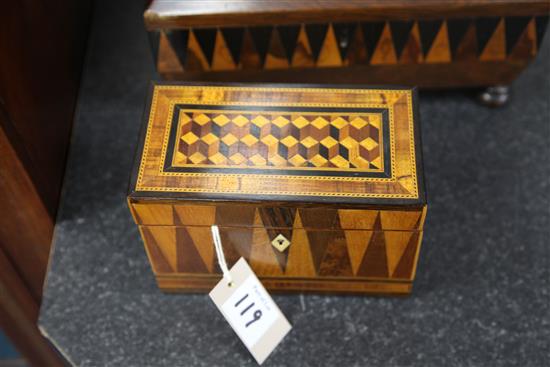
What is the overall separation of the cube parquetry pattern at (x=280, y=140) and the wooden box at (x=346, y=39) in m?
0.16

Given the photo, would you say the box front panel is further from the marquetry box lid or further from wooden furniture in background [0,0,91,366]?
wooden furniture in background [0,0,91,366]

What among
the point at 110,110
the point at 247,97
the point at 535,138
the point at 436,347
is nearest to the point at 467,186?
the point at 535,138

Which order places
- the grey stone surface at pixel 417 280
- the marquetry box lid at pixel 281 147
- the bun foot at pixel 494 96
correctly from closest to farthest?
the marquetry box lid at pixel 281 147 → the grey stone surface at pixel 417 280 → the bun foot at pixel 494 96

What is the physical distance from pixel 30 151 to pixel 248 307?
33cm

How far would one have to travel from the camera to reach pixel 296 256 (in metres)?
0.92

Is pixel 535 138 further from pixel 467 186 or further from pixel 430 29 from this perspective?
pixel 430 29

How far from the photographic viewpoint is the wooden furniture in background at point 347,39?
1.00 metres

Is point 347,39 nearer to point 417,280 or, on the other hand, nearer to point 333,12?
point 333,12

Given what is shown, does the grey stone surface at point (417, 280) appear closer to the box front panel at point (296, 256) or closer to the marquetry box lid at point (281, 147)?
the box front panel at point (296, 256)

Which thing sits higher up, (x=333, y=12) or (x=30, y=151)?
(x=333, y=12)

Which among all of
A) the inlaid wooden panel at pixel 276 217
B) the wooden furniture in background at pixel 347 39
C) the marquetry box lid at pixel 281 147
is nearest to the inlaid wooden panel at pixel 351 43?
the wooden furniture in background at pixel 347 39

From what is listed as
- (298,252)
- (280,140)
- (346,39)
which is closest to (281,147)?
(280,140)

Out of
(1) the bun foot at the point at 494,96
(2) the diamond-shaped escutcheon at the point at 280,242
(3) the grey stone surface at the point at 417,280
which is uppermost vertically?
(1) the bun foot at the point at 494,96

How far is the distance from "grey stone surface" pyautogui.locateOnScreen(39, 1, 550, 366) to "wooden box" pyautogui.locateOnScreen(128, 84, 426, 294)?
0.07 metres
